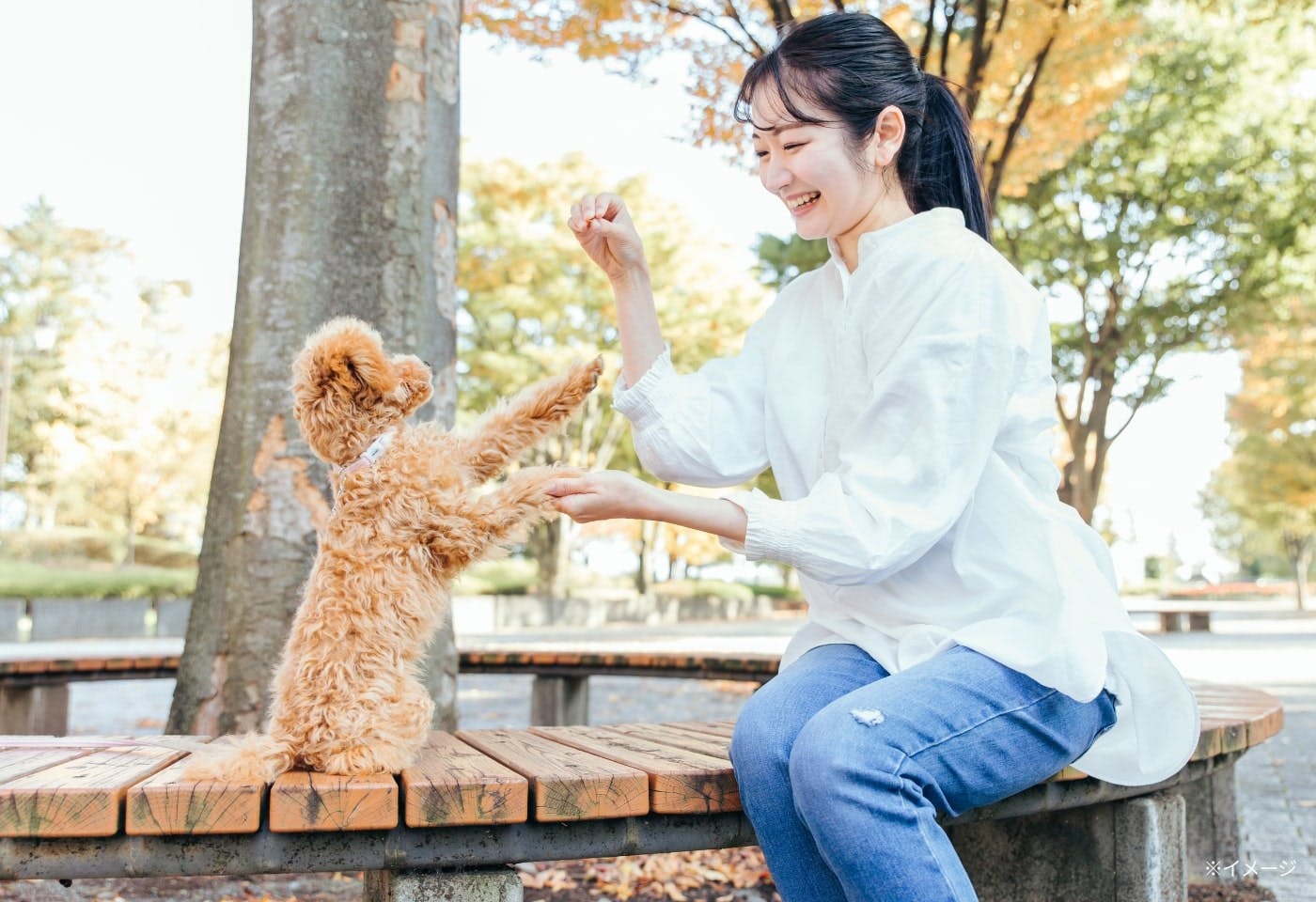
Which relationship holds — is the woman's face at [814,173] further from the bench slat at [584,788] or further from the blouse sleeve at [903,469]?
the bench slat at [584,788]

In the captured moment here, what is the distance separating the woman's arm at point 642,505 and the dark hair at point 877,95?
78 cm

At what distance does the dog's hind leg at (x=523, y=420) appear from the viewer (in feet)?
6.66

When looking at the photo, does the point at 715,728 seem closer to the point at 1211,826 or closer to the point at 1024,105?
the point at 1211,826

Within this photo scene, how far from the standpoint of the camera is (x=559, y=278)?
19234mm

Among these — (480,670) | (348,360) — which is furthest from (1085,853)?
(480,670)

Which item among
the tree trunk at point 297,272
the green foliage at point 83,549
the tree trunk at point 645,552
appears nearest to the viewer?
the tree trunk at point 297,272

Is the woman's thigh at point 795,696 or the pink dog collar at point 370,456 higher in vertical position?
the pink dog collar at point 370,456

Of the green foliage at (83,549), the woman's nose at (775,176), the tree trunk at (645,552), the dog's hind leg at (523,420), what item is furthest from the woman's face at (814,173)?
the green foliage at (83,549)

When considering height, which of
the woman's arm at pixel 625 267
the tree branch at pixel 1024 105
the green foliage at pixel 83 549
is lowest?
the green foliage at pixel 83 549

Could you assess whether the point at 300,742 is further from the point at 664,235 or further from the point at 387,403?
the point at 664,235

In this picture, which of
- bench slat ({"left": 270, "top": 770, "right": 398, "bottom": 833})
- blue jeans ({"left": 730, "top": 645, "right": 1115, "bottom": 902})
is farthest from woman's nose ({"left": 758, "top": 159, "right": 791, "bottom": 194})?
bench slat ({"left": 270, "top": 770, "right": 398, "bottom": 833})

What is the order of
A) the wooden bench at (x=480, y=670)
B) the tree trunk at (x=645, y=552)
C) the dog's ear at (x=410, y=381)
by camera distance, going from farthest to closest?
the tree trunk at (x=645, y=552) → the wooden bench at (x=480, y=670) → the dog's ear at (x=410, y=381)

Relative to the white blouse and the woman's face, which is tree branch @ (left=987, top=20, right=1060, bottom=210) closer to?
the woman's face

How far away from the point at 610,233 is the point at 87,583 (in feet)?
61.8
